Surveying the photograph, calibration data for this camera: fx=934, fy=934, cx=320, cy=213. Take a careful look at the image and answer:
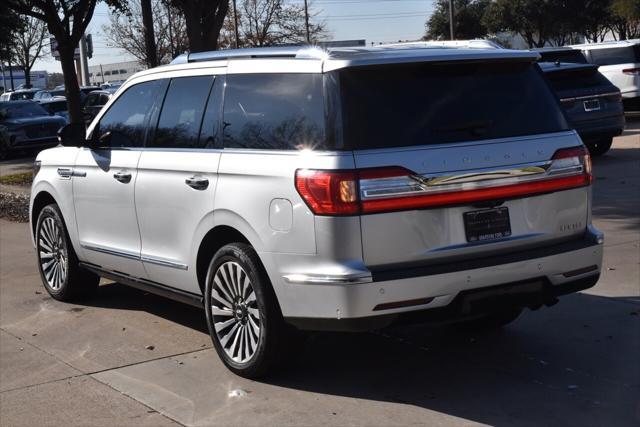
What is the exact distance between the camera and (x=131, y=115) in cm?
682

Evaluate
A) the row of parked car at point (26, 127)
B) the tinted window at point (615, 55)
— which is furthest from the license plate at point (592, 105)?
the row of parked car at point (26, 127)

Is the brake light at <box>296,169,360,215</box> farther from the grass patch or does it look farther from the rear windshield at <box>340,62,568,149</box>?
the grass patch

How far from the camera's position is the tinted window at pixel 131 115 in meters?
6.61

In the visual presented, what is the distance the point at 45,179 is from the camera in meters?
7.79

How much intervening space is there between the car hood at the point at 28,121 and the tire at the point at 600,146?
50.5ft

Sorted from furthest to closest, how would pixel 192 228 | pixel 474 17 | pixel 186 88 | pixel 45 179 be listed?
1. pixel 474 17
2. pixel 45 179
3. pixel 186 88
4. pixel 192 228

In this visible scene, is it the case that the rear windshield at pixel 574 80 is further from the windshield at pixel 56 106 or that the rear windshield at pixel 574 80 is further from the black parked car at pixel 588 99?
the windshield at pixel 56 106

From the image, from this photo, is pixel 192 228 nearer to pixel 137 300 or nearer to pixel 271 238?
pixel 271 238

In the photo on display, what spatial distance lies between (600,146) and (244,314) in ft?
40.3

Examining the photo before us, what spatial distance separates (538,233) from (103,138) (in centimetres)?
341

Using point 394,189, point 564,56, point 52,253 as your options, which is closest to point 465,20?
point 564,56

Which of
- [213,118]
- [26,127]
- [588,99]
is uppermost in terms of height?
[213,118]

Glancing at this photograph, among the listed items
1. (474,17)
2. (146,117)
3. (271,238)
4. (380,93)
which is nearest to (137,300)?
(146,117)

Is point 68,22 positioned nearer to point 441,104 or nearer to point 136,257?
point 136,257
